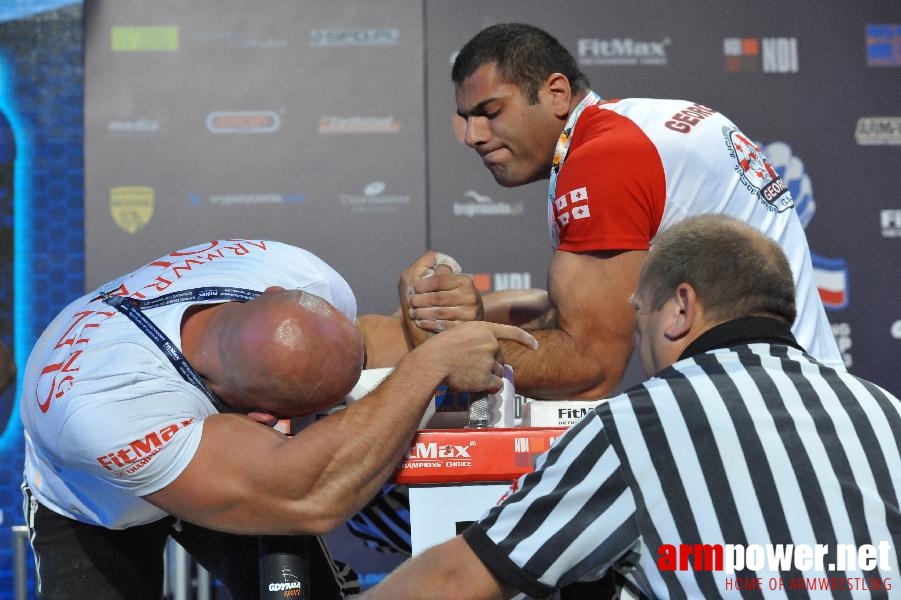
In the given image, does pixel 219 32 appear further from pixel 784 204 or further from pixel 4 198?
pixel 784 204

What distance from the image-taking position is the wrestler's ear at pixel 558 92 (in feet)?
8.71

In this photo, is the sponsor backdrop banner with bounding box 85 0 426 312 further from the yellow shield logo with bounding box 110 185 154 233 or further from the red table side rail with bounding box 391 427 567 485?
the red table side rail with bounding box 391 427 567 485

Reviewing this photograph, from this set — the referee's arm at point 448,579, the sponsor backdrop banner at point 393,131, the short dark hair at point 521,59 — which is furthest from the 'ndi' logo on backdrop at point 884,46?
the referee's arm at point 448,579

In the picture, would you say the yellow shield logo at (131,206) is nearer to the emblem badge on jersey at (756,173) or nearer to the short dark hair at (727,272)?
the emblem badge on jersey at (756,173)

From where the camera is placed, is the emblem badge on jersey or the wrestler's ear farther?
the wrestler's ear

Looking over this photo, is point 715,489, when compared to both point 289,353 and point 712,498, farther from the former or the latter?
point 289,353

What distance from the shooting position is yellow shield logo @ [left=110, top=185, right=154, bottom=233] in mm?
4441

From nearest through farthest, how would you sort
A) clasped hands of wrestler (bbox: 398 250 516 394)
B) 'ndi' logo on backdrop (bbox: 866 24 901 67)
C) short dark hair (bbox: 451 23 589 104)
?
clasped hands of wrestler (bbox: 398 250 516 394) → short dark hair (bbox: 451 23 589 104) → 'ndi' logo on backdrop (bbox: 866 24 901 67)

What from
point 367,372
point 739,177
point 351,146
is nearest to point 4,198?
point 351,146

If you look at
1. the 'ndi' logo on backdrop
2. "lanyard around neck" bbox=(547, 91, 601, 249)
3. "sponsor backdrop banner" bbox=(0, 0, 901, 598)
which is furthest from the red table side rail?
the 'ndi' logo on backdrop

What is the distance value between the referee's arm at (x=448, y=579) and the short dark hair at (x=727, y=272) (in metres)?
0.44

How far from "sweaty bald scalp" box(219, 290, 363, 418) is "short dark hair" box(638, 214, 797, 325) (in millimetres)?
591

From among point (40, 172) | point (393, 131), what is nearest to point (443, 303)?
point (393, 131)

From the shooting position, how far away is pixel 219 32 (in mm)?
4520
